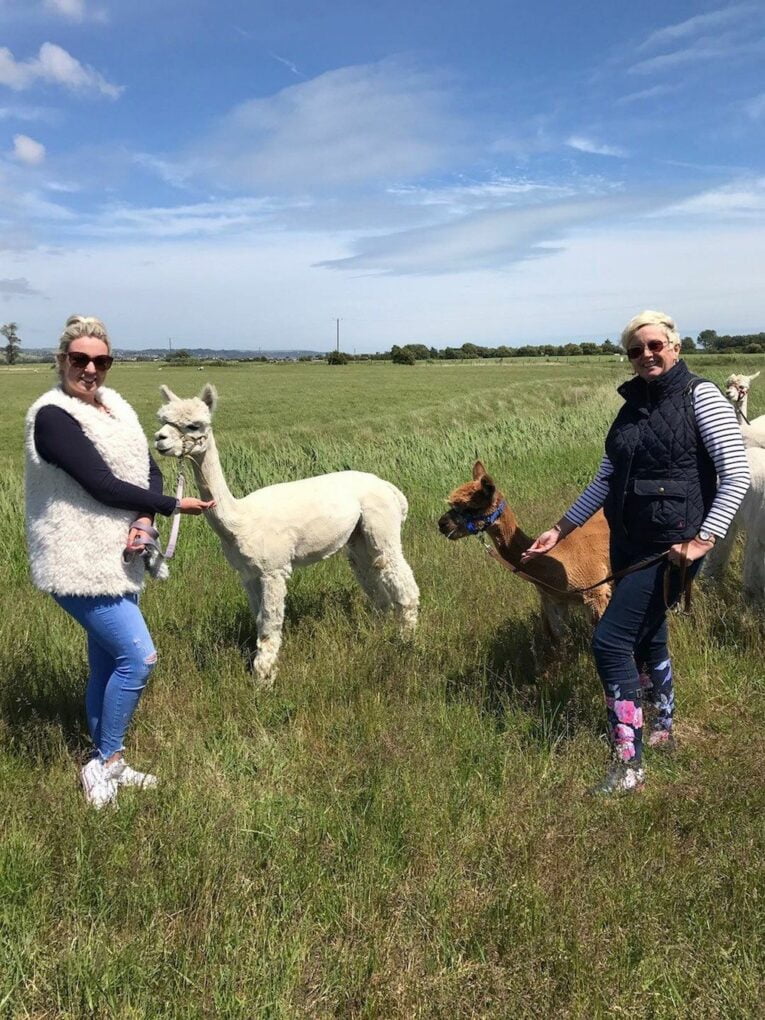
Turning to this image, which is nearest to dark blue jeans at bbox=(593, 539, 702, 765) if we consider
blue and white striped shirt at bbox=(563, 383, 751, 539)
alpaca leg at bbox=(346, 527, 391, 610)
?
blue and white striped shirt at bbox=(563, 383, 751, 539)

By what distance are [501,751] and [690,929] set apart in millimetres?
1234

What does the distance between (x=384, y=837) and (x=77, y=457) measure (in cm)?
206

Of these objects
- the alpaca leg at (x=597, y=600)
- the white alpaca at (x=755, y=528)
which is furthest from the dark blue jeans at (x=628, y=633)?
the white alpaca at (x=755, y=528)

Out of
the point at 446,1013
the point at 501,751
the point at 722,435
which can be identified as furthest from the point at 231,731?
the point at 722,435

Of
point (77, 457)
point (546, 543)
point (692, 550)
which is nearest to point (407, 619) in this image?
point (546, 543)

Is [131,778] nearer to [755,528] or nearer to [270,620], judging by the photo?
[270,620]

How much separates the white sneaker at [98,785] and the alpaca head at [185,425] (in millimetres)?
1780

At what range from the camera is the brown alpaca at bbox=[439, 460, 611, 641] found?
4430 mm

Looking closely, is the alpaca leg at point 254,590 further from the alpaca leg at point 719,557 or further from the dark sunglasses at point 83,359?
the alpaca leg at point 719,557

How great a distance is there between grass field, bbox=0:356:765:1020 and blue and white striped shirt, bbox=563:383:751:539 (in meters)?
1.24

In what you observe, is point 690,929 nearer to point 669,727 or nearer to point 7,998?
point 669,727

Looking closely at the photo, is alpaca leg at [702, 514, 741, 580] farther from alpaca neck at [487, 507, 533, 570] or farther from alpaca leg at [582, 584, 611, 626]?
alpaca neck at [487, 507, 533, 570]

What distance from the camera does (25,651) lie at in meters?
4.88

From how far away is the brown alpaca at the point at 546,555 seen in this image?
4430 millimetres
